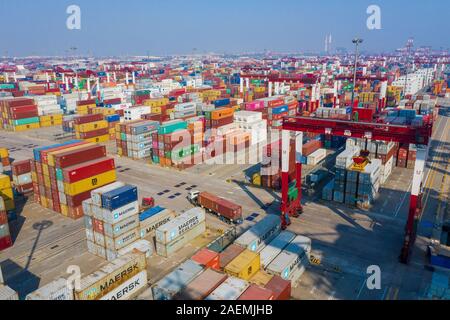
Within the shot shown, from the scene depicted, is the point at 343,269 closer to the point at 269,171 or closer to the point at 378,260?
the point at 378,260

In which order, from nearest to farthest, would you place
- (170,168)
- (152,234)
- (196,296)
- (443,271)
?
1. (196,296)
2. (443,271)
3. (152,234)
4. (170,168)

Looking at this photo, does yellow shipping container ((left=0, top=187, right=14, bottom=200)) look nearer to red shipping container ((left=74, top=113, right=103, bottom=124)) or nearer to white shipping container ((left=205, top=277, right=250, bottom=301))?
white shipping container ((left=205, top=277, right=250, bottom=301))

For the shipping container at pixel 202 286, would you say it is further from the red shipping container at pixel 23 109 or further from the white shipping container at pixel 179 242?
the red shipping container at pixel 23 109

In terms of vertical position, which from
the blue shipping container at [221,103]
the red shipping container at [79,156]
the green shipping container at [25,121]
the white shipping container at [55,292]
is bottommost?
the white shipping container at [55,292]

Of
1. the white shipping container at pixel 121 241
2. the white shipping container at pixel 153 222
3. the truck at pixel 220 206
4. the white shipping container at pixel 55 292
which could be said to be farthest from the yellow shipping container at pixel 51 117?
the white shipping container at pixel 55 292

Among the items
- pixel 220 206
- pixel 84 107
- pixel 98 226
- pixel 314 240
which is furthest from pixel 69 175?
pixel 84 107
